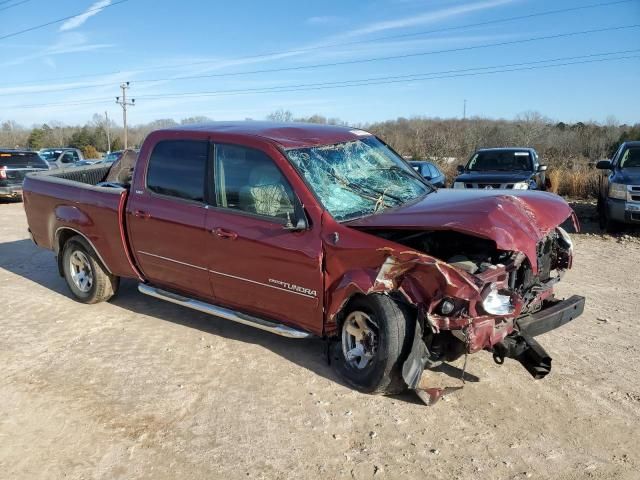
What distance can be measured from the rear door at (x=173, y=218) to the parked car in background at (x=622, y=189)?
27.2 ft

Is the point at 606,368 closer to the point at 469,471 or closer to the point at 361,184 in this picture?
the point at 469,471

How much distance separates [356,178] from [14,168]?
51.9 ft

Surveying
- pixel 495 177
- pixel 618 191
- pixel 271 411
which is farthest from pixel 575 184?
pixel 271 411

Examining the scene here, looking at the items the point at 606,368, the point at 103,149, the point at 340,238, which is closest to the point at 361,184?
the point at 340,238

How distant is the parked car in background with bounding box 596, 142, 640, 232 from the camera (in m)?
10.1

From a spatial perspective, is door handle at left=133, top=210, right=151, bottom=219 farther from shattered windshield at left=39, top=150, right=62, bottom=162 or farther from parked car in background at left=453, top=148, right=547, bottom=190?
shattered windshield at left=39, top=150, right=62, bottom=162

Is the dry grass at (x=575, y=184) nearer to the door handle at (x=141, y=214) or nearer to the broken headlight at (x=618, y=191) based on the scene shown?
the broken headlight at (x=618, y=191)

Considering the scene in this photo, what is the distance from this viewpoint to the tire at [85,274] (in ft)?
20.4

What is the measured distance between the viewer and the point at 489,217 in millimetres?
3797

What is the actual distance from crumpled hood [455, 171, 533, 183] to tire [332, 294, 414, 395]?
327 inches

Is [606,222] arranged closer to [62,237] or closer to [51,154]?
[62,237]

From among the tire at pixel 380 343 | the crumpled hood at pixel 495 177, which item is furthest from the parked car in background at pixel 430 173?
the tire at pixel 380 343

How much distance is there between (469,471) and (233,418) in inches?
62.2

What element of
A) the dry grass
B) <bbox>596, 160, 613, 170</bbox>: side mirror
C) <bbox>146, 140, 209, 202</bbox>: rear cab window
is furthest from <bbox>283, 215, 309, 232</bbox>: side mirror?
the dry grass
